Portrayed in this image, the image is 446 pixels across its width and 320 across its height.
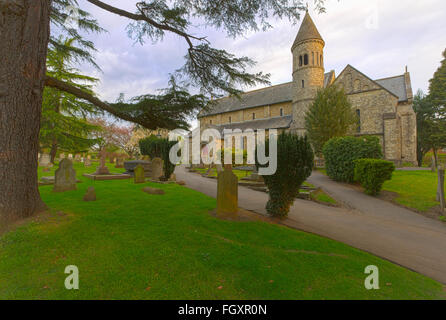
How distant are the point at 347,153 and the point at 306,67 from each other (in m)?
18.3

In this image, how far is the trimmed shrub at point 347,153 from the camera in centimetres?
1143

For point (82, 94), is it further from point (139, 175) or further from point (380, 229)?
point (380, 229)

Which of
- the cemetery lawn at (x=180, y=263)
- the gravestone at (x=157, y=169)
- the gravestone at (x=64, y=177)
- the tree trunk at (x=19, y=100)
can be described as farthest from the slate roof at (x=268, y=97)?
the cemetery lawn at (x=180, y=263)

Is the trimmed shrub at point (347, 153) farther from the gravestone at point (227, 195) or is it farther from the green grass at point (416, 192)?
the gravestone at point (227, 195)

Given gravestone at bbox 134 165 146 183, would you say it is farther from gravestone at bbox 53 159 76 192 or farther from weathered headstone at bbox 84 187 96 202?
weathered headstone at bbox 84 187 96 202

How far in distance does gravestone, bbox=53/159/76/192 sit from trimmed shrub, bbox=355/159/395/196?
1337 cm

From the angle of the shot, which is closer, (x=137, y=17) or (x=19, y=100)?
(x=19, y=100)

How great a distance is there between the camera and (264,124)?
32.2 metres

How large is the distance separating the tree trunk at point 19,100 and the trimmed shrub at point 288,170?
17.7ft

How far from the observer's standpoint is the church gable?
24.8 meters

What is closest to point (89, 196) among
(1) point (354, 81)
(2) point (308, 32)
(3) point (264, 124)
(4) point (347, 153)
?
(4) point (347, 153)
